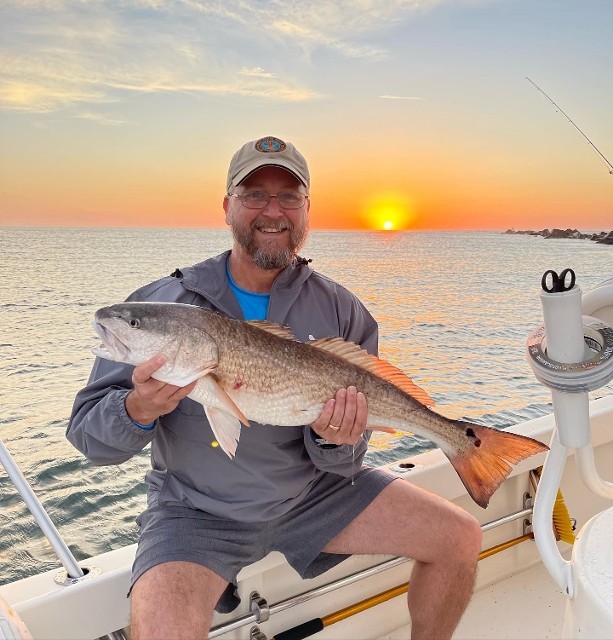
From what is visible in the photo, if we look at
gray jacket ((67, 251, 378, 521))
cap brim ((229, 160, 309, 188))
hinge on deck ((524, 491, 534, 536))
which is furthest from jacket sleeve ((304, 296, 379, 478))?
hinge on deck ((524, 491, 534, 536))

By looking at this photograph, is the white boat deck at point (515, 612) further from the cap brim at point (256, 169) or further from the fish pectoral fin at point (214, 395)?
the cap brim at point (256, 169)

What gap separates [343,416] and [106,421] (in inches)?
35.5

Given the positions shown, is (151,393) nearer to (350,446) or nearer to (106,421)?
(106,421)

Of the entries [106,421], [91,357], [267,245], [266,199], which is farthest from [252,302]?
[91,357]

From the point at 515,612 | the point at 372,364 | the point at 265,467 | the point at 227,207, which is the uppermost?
the point at 227,207

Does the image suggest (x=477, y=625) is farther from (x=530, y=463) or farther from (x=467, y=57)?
(x=467, y=57)

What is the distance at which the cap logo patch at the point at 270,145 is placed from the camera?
298cm

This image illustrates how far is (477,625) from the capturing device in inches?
128

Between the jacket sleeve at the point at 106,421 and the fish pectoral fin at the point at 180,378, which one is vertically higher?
the fish pectoral fin at the point at 180,378

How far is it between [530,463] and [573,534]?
0.46 m

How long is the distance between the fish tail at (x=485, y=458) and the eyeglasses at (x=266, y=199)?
1274 mm

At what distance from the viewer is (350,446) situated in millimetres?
2750

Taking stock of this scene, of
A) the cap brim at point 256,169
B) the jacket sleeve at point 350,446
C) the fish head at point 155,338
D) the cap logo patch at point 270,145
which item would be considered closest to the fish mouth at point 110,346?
the fish head at point 155,338

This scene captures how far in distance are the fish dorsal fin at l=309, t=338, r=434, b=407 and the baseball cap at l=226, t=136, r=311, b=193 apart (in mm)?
886
